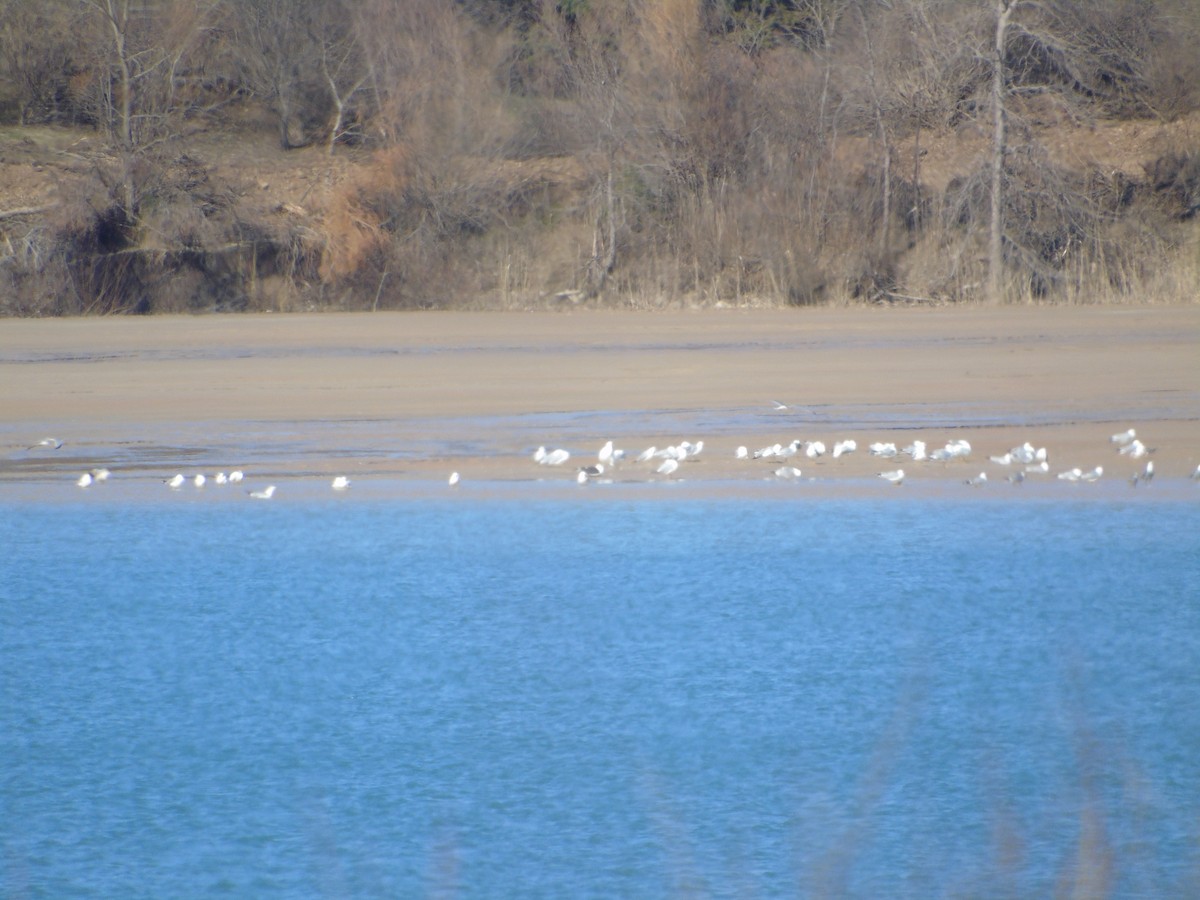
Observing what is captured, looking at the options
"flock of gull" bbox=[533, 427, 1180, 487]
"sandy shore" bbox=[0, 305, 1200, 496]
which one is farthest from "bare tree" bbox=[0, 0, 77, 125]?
"flock of gull" bbox=[533, 427, 1180, 487]

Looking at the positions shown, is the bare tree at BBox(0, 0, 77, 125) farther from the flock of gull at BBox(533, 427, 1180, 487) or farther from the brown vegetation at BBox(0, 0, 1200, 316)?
the flock of gull at BBox(533, 427, 1180, 487)

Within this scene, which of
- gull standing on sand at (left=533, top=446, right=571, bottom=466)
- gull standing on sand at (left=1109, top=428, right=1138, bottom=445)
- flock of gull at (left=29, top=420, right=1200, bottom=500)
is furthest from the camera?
gull standing on sand at (left=1109, top=428, right=1138, bottom=445)

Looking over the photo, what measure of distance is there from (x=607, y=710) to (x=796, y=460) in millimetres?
4338

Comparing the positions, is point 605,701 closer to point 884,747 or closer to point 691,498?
point 884,747

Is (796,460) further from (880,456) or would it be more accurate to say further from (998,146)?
(998,146)

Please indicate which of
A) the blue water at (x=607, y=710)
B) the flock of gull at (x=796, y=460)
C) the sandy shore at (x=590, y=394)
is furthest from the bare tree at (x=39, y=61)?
the blue water at (x=607, y=710)

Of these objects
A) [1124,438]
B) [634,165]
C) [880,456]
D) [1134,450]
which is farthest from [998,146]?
[880,456]

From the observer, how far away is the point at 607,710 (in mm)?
4258

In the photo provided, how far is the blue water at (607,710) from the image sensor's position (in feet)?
10.7

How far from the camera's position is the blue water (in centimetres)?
328

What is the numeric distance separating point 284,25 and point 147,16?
2306 mm

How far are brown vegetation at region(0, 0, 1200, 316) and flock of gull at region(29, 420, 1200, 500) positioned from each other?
41.9 feet

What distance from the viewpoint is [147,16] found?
83.8 feet

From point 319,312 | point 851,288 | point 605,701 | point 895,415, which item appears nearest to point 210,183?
point 319,312
